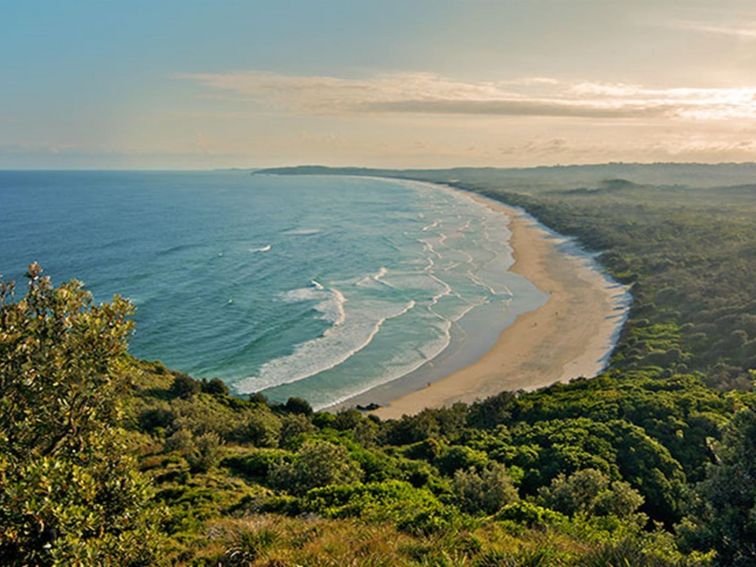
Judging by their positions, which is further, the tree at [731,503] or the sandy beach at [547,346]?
the sandy beach at [547,346]

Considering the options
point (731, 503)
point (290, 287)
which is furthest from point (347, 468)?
point (290, 287)

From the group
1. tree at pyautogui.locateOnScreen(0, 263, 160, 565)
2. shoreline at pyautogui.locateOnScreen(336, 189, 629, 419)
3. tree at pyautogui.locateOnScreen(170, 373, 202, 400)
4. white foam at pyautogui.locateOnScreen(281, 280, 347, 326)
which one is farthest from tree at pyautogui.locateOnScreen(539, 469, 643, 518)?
white foam at pyautogui.locateOnScreen(281, 280, 347, 326)

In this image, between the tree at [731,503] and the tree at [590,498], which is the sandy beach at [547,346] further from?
the tree at [731,503]

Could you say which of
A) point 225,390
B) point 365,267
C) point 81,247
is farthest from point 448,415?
point 81,247

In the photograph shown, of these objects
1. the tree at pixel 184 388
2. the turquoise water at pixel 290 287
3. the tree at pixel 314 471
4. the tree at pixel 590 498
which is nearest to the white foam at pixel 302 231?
the turquoise water at pixel 290 287

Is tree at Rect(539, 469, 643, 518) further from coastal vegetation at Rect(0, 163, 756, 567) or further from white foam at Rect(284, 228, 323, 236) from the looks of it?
white foam at Rect(284, 228, 323, 236)

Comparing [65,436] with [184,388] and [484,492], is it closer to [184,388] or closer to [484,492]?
[484,492]
